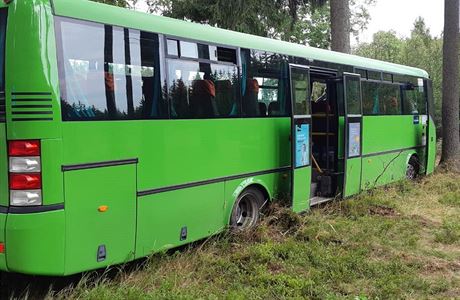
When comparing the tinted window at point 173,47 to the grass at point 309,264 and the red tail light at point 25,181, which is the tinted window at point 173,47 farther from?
the grass at point 309,264

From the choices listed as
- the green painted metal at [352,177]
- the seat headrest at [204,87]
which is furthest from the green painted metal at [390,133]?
the seat headrest at [204,87]

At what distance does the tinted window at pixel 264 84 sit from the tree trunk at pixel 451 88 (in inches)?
324

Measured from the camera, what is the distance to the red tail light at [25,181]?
13.9 ft

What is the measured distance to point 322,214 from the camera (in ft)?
26.1

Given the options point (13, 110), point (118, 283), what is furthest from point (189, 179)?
point (13, 110)

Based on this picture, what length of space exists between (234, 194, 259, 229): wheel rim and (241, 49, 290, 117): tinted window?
3.78ft

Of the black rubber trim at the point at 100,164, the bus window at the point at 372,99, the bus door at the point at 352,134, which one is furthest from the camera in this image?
the bus window at the point at 372,99

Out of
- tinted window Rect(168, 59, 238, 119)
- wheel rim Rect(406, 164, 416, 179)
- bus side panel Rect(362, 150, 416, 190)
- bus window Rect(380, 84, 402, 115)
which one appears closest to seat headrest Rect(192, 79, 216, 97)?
tinted window Rect(168, 59, 238, 119)

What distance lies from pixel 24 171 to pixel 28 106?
0.53 metres

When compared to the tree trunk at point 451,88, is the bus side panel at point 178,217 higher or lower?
lower

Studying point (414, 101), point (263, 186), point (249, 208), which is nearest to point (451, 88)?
point (414, 101)

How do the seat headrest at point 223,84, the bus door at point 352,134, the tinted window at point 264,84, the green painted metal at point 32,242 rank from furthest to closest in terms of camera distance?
the bus door at point 352,134
the tinted window at point 264,84
the seat headrest at point 223,84
the green painted metal at point 32,242

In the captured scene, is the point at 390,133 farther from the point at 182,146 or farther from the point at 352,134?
the point at 182,146

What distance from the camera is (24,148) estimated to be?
4219 millimetres
